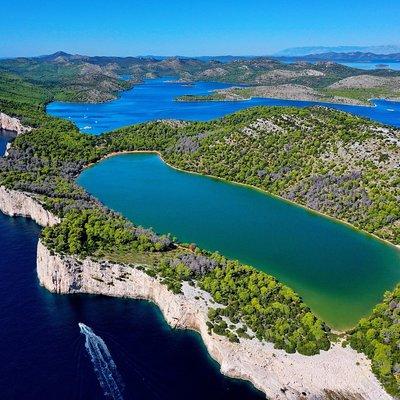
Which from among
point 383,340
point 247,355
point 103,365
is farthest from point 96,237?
point 383,340

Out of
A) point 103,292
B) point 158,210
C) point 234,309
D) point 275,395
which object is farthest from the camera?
point 158,210

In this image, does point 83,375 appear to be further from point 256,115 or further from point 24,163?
point 256,115

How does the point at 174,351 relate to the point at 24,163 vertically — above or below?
below

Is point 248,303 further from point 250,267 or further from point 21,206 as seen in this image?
point 21,206

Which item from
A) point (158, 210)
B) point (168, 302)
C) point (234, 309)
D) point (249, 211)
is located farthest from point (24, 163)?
point (234, 309)

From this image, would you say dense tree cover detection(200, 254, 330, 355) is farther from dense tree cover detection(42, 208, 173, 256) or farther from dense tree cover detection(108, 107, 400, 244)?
dense tree cover detection(108, 107, 400, 244)

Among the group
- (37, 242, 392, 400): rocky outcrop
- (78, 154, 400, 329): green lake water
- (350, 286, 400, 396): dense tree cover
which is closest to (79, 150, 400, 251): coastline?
(78, 154, 400, 329): green lake water
